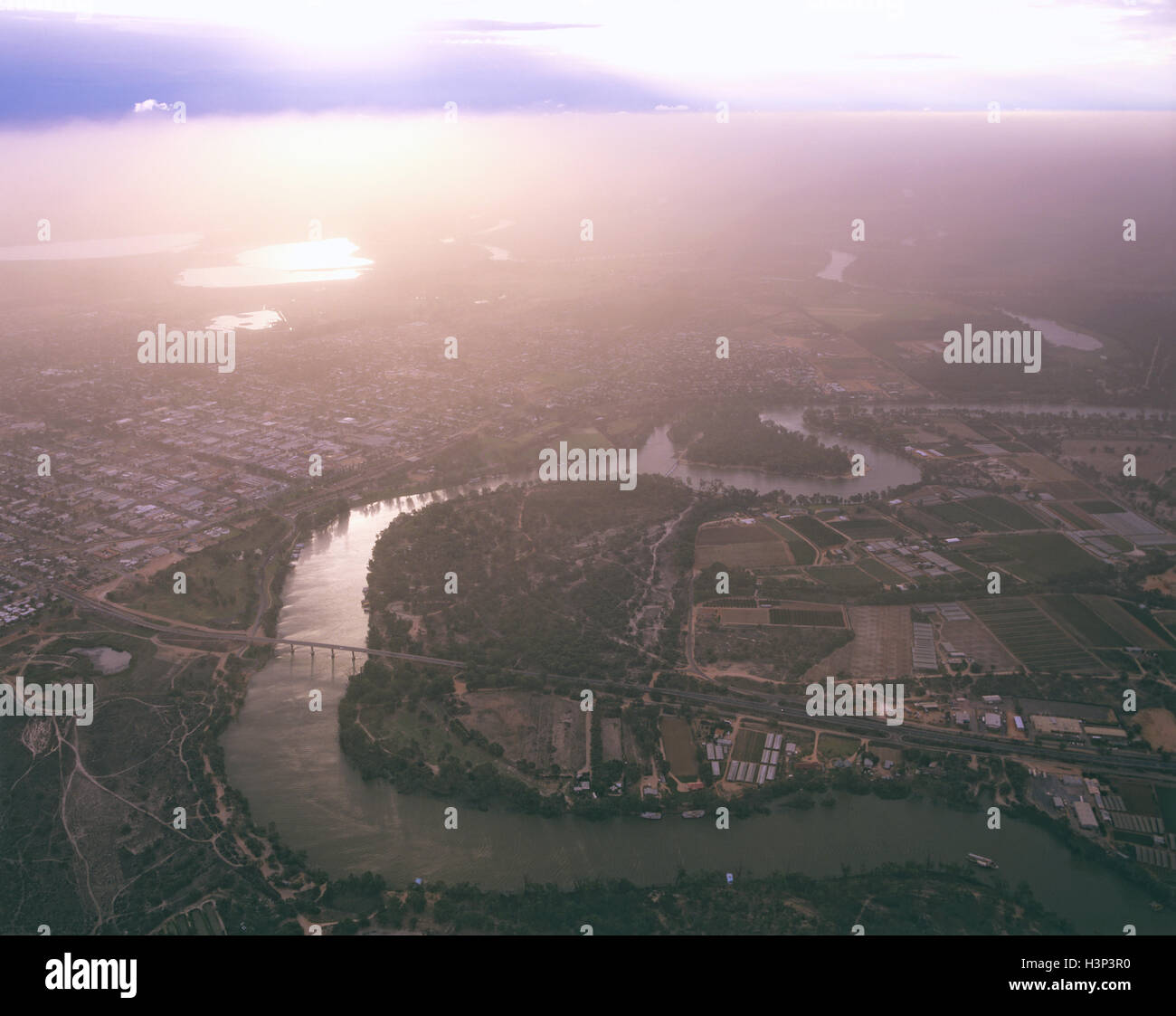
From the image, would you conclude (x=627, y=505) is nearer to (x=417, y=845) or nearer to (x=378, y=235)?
(x=417, y=845)

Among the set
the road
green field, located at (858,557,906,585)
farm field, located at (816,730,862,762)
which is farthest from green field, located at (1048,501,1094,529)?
farm field, located at (816,730,862,762)

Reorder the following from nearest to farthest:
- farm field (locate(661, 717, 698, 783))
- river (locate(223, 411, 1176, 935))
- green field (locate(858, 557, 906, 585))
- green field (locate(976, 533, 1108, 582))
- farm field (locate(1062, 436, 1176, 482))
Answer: river (locate(223, 411, 1176, 935)) < farm field (locate(661, 717, 698, 783)) < green field (locate(858, 557, 906, 585)) < green field (locate(976, 533, 1108, 582)) < farm field (locate(1062, 436, 1176, 482))

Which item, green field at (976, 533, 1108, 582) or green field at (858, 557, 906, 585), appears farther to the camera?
green field at (976, 533, 1108, 582)

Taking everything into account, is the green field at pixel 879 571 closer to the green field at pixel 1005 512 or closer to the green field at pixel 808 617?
the green field at pixel 808 617

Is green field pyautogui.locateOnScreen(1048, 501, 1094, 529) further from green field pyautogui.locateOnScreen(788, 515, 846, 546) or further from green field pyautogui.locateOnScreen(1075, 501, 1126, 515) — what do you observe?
green field pyautogui.locateOnScreen(788, 515, 846, 546)

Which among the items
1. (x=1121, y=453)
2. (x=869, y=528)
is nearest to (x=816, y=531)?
(x=869, y=528)

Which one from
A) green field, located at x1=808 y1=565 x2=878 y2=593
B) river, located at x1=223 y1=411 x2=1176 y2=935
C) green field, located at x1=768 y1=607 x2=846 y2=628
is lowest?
river, located at x1=223 y1=411 x2=1176 y2=935
